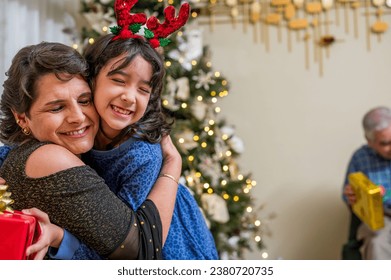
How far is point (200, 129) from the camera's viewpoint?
326 cm

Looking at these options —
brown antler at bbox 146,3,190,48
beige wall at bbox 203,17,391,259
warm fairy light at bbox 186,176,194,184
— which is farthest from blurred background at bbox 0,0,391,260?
brown antler at bbox 146,3,190,48

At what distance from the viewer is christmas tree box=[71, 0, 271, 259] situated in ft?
9.89

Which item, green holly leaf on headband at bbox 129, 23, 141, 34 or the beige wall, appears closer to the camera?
green holly leaf on headband at bbox 129, 23, 141, 34

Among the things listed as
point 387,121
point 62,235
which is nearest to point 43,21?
point 62,235

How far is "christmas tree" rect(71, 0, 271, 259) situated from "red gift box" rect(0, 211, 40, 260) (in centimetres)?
188

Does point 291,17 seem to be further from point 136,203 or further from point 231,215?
point 136,203

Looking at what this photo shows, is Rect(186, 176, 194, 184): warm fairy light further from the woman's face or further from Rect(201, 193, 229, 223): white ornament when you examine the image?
the woman's face

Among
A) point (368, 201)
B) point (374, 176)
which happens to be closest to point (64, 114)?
point (368, 201)

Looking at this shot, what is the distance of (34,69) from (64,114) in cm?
11

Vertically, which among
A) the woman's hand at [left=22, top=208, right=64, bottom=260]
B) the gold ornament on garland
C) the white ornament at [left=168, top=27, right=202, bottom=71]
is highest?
the gold ornament on garland

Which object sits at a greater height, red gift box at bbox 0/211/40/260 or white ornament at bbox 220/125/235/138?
red gift box at bbox 0/211/40/260

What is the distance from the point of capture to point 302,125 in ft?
14.0

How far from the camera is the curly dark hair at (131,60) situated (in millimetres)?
1165

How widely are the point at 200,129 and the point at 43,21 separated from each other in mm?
1148
